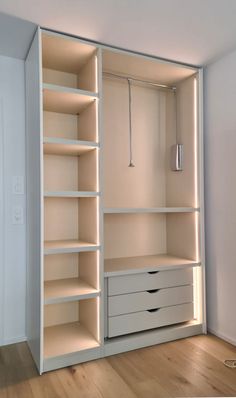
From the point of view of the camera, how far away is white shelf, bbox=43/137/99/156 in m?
2.04

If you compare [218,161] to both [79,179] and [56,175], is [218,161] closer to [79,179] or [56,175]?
[79,179]

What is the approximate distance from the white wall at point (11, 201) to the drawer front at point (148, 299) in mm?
772

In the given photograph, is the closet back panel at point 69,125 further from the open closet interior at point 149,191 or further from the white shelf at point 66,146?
the open closet interior at point 149,191

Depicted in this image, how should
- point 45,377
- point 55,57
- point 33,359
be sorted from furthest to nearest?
point 55,57 → point 33,359 → point 45,377

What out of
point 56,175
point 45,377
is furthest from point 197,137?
point 45,377

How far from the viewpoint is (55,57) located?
2281 millimetres

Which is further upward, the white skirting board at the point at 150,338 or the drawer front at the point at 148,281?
the drawer front at the point at 148,281

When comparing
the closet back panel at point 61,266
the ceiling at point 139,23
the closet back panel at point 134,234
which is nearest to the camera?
the ceiling at point 139,23

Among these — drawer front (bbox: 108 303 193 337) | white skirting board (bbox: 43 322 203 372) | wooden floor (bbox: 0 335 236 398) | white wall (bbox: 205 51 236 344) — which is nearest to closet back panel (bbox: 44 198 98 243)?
drawer front (bbox: 108 303 193 337)

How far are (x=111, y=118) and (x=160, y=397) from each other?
214cm

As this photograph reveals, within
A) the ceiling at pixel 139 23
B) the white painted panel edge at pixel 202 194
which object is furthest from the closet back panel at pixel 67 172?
the white painted panel edge at pixel 202 194

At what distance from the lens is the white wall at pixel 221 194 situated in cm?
235

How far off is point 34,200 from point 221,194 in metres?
1.48

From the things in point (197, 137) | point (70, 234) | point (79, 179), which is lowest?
point (70, 234)
